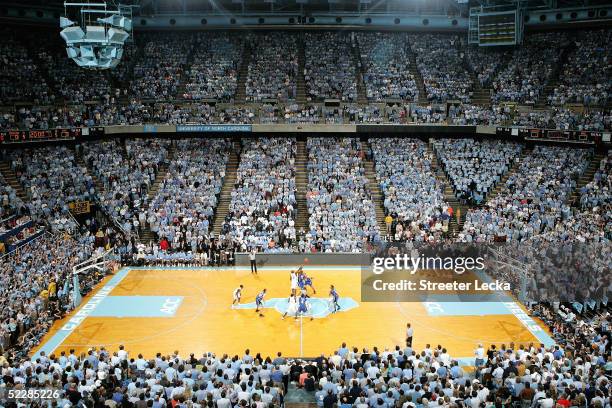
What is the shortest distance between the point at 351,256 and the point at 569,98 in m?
19.4

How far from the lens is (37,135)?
34.2m

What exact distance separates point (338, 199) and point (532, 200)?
36.1 feet

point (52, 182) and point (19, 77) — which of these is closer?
point (52, 182)

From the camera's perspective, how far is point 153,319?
2302cm

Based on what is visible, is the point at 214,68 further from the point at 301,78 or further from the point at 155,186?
the point at 155,186

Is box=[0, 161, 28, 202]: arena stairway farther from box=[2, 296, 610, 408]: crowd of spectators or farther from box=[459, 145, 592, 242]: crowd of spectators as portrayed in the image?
box=[459, 145, 592, 242]: crowd of spectators

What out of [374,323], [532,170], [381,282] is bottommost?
[374,323]

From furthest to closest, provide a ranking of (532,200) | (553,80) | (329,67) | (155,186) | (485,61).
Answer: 1. (485,61)
2. (329,67)
3. (553,80)
4. (155,186)
5. (532,200)

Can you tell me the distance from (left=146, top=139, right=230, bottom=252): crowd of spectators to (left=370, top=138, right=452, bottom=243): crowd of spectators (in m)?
10.3

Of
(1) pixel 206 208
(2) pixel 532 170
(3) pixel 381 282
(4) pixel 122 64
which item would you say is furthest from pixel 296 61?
(3) pixel 381 282

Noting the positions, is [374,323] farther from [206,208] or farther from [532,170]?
[532,170]

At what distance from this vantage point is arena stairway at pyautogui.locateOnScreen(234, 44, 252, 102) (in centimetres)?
4122

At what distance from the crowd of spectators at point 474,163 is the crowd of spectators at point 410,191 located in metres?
1.12

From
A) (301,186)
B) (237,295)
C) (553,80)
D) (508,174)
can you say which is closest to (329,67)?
(301,186)
